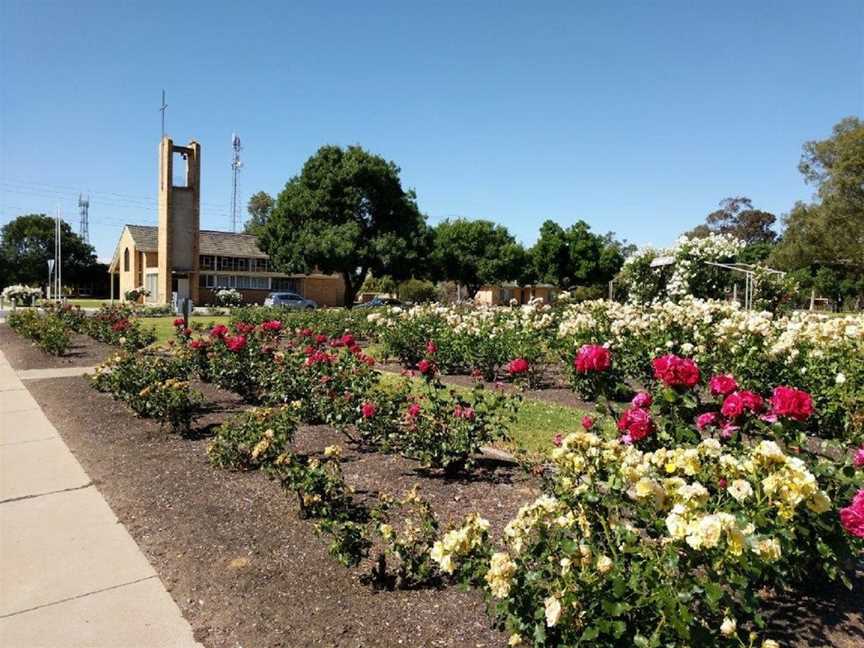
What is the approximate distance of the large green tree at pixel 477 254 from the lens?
52125 mm

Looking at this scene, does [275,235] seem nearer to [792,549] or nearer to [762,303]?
[762,303]

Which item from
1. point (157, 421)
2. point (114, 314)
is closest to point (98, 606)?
point (157, 421)

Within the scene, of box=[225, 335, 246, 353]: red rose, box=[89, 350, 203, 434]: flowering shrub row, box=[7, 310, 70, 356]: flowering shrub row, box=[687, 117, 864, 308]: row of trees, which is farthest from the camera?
box=[687, 117, 864, 308]: row of trees

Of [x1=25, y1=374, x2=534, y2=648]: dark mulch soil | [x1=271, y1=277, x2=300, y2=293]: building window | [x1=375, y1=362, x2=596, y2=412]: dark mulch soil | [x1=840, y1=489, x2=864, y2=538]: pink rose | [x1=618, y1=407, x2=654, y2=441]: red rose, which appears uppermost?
[x1=271, y1=277, x2=300, y2=293]: building window

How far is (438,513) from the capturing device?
12.8 ft

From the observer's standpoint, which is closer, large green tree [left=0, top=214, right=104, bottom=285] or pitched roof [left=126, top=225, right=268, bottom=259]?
pitched roof [left=126, top=225, right=268, bottom=259]

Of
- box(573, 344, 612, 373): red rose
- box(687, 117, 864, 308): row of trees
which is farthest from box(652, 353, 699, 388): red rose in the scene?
box(687, 117, 864, 308): row of trees

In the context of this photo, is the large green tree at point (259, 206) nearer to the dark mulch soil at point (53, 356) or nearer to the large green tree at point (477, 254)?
the large green tree at point (477, 254)

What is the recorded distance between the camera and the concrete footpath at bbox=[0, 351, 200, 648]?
2.80m

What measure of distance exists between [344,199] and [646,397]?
3399cm

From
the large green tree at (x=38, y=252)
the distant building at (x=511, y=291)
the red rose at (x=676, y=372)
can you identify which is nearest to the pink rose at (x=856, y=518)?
the red rose at (x=676, y=372)

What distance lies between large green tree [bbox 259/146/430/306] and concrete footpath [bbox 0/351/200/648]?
1172 inches

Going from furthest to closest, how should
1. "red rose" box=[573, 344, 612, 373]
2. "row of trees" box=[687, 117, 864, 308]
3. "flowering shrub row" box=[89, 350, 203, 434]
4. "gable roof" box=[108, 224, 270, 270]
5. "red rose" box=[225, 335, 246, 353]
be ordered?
1. "gable roof" box=[108, 224, 270, 270]
2. "row of trees" box=[687, 117, 864, 308]
3. "red rose" box=[225, 335, 246, 353]
4. "flowering shrub row" box=[89, 350, 203, 434]
5. "red rose" box=[573, 344, 612, 373]

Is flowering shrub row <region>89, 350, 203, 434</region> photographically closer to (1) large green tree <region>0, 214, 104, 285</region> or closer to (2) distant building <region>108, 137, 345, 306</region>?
(2) distant building <region>108, 137, 345, 306</region>
